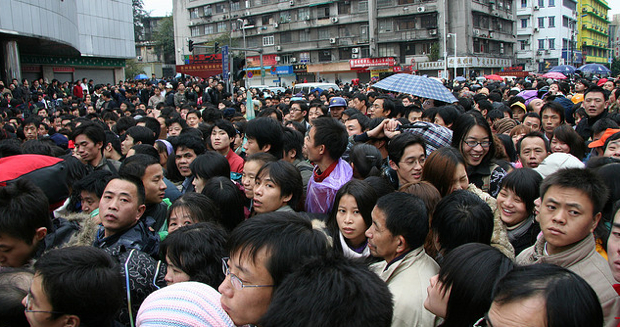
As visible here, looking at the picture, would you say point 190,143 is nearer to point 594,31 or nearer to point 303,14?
point 303,14

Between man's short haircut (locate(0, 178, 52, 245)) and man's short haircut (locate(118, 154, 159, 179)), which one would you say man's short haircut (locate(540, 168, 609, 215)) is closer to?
man's short haircut (locate(118, 154, 159, 179))

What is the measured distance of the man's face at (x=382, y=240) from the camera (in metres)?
2.51

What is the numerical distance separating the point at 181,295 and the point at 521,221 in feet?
8.27

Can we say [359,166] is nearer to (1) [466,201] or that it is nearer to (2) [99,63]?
(1) [466,201]

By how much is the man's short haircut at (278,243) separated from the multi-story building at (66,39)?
19.2 metres

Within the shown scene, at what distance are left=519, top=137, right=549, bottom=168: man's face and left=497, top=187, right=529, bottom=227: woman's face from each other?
3.99 feet

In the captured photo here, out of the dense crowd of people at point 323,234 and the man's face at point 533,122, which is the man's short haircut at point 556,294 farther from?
the man's face at point 533,122

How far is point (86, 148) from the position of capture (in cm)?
514

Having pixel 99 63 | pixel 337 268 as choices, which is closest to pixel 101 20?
pixel 99 63

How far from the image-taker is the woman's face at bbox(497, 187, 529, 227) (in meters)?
3.21

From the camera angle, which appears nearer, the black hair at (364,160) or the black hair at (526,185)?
the black hair at (526,185)

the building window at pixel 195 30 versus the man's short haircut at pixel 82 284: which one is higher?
the building window at pixel 195 30

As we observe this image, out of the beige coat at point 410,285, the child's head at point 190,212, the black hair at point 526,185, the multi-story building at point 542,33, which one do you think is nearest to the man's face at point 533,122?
the black hair at point 526,185

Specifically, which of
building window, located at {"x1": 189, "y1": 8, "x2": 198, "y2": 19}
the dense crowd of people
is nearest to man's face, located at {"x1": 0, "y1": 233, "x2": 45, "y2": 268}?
the dense crowd of people
